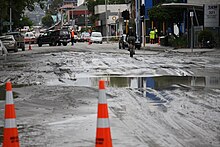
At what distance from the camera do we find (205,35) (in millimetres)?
40750

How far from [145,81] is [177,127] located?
792 cm

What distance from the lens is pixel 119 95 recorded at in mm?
13906

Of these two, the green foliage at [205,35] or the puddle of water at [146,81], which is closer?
the puddle of water at [146,81]

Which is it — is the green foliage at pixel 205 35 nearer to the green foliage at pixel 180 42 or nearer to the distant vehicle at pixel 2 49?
the green foliage at pixel 180 42

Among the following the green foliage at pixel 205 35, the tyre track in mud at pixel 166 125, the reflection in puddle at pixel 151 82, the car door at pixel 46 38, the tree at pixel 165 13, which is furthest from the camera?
the car door at pixel 46 38

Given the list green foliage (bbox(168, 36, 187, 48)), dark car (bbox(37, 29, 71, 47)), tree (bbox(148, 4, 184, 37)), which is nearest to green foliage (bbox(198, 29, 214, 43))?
green foliage (bbox(168, 36, 187, 48))

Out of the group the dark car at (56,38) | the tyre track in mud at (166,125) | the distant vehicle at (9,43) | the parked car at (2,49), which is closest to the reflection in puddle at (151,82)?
the tyre track in mud at (166,125)

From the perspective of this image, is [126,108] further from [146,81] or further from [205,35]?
[205,35]

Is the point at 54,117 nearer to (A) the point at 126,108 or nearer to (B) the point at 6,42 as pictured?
(A) the point at 126,108

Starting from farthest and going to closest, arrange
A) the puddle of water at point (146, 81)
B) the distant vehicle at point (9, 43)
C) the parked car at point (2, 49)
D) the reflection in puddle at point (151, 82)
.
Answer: the distant vehicle at point (9, 43)
the parked car at point (2, 49)
the puddle of water at point (146, 81)
the reflection in puddle at point (151, 82)

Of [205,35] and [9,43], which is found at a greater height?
[205,35]

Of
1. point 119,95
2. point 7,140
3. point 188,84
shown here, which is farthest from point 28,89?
point 7,140

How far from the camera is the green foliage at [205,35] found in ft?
133

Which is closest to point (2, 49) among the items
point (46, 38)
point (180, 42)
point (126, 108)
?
point (180, 42)
